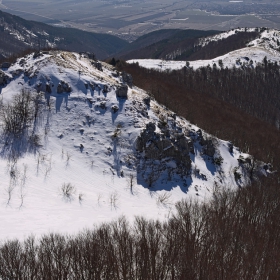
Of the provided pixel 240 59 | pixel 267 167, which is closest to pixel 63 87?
pixel 267 167

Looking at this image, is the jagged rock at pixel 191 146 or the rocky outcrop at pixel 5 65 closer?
the jagged rock at pixel 191 146

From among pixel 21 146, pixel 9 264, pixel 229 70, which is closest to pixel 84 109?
pixel 21 146

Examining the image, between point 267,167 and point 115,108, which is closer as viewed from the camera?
point 115,108

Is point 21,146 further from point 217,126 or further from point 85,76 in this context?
point 217,126

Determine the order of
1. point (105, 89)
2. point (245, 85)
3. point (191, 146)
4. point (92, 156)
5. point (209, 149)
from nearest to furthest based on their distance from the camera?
point (92, 156) < point (191, 146) < point (105, 89) < point (209, 149) < point (245, 85)

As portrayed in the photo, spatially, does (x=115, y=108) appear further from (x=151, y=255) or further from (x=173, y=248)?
(x=151, y=255)

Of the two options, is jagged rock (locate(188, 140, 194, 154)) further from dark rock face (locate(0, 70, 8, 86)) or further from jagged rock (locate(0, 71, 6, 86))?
jagged rock (locate(0, 71, 6, 86))

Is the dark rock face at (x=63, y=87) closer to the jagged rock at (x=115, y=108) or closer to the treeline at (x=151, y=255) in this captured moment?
the jagged rock at (x=115, y=108)

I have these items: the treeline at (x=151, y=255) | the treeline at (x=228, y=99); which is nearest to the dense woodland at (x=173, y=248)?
the treeline at (x=151, y=255)
